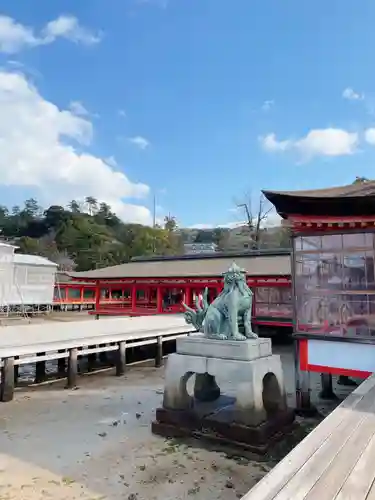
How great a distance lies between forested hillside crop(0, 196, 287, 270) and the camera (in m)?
44.7

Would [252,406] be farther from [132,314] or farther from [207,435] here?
[132,314]

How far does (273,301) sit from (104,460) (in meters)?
12.2

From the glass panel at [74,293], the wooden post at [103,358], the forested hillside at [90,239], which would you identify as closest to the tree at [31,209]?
the forested hillside at [90,239]

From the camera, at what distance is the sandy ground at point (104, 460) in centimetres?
464

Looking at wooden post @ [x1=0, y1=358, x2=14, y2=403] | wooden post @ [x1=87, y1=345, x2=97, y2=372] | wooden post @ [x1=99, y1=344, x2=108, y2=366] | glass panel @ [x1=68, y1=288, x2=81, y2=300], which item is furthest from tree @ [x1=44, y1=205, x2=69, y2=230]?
wooden post @ [x1=0, y1=358, x2=14, y2=403]

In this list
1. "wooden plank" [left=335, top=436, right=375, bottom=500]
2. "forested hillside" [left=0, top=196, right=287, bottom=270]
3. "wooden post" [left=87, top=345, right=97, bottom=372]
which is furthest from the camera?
"forested hillside" [left=0, top=196, right=287, bottom=270]

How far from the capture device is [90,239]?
46469 mm

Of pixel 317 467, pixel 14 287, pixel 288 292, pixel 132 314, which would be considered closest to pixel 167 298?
pixel 132 314

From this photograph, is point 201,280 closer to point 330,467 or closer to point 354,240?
point 354,240

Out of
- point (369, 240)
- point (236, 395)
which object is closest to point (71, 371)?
point (236, 395)

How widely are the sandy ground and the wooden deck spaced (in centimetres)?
179

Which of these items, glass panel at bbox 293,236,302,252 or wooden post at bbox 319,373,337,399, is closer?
glass panel at bbox 293,236,302,252

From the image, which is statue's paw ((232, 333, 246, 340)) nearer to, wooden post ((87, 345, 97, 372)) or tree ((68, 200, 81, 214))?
wooden post ((87, 345, 97, 372))

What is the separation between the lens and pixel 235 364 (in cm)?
602
